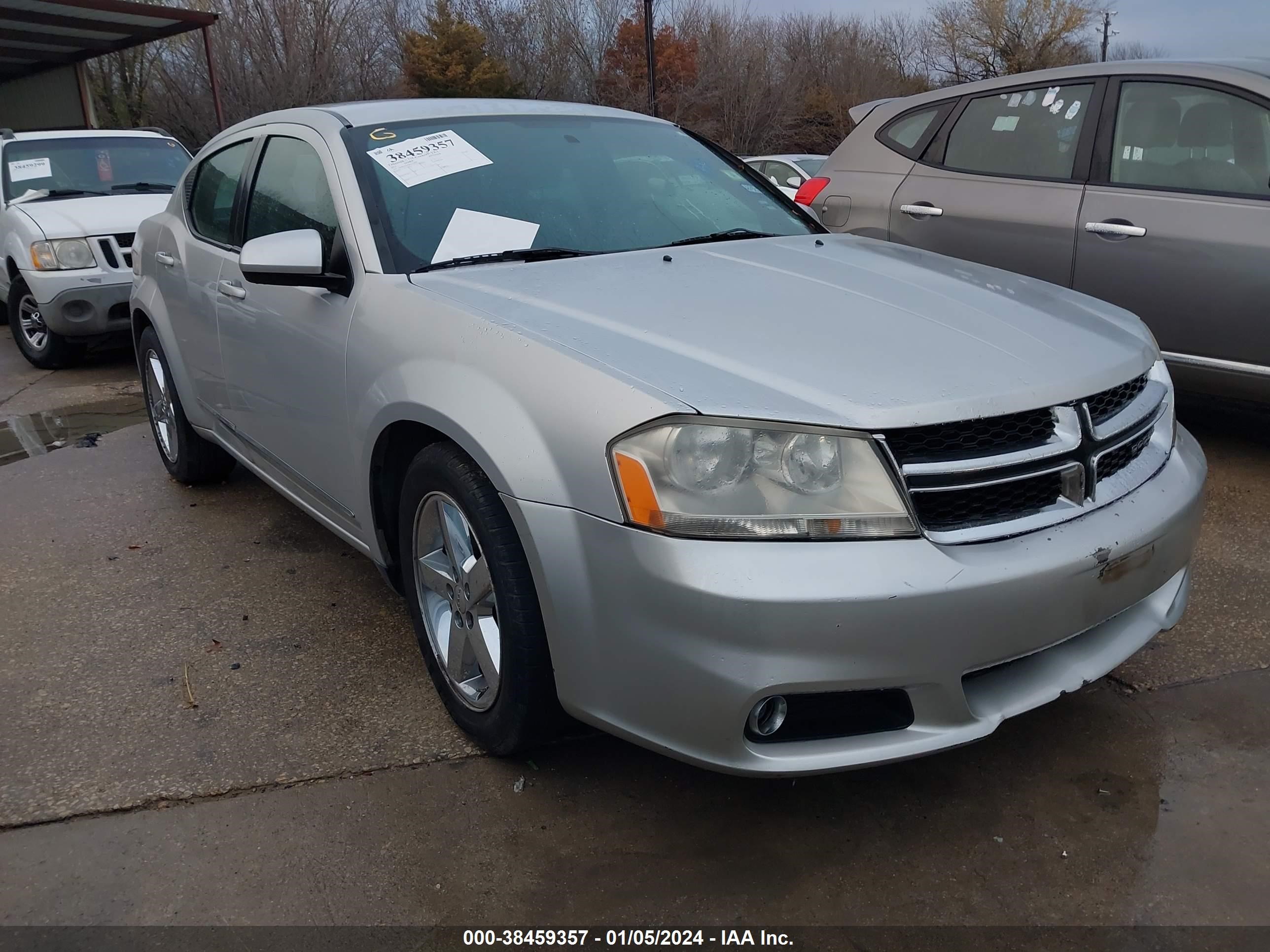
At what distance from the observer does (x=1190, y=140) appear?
424cm

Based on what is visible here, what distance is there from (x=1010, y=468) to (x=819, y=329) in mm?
502

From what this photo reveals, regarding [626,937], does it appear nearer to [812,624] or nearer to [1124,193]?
[812,624]

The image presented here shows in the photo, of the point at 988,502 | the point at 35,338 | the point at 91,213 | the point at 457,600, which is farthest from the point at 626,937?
the point at 35,338

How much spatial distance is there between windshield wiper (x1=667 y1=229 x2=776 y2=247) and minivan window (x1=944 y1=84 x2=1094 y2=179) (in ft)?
6.64

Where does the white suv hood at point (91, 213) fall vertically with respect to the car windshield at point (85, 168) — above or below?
below

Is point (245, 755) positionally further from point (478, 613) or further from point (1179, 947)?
point (1179, 947)

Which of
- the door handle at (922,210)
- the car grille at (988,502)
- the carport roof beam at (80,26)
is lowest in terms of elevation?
the car grille at (988,502)

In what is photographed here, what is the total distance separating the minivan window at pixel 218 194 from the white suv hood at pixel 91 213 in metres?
3.32

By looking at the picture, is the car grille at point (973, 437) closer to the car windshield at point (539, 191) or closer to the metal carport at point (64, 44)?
the car windshield at point (539, 191)

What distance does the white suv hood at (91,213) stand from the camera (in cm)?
727

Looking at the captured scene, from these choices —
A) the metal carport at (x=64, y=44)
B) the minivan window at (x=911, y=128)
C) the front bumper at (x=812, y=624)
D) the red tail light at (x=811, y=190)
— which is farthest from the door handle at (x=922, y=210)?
the metal carport at (x=64, y=44)

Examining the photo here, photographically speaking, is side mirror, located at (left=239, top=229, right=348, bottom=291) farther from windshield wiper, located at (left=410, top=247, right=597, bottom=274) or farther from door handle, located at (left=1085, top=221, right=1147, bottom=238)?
door handle, located at (left=1085, top=221, right=1147, bottom=238)

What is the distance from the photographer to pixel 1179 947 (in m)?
1.89

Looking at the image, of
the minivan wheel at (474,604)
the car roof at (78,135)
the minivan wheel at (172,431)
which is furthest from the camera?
the car roof at (78,135)
